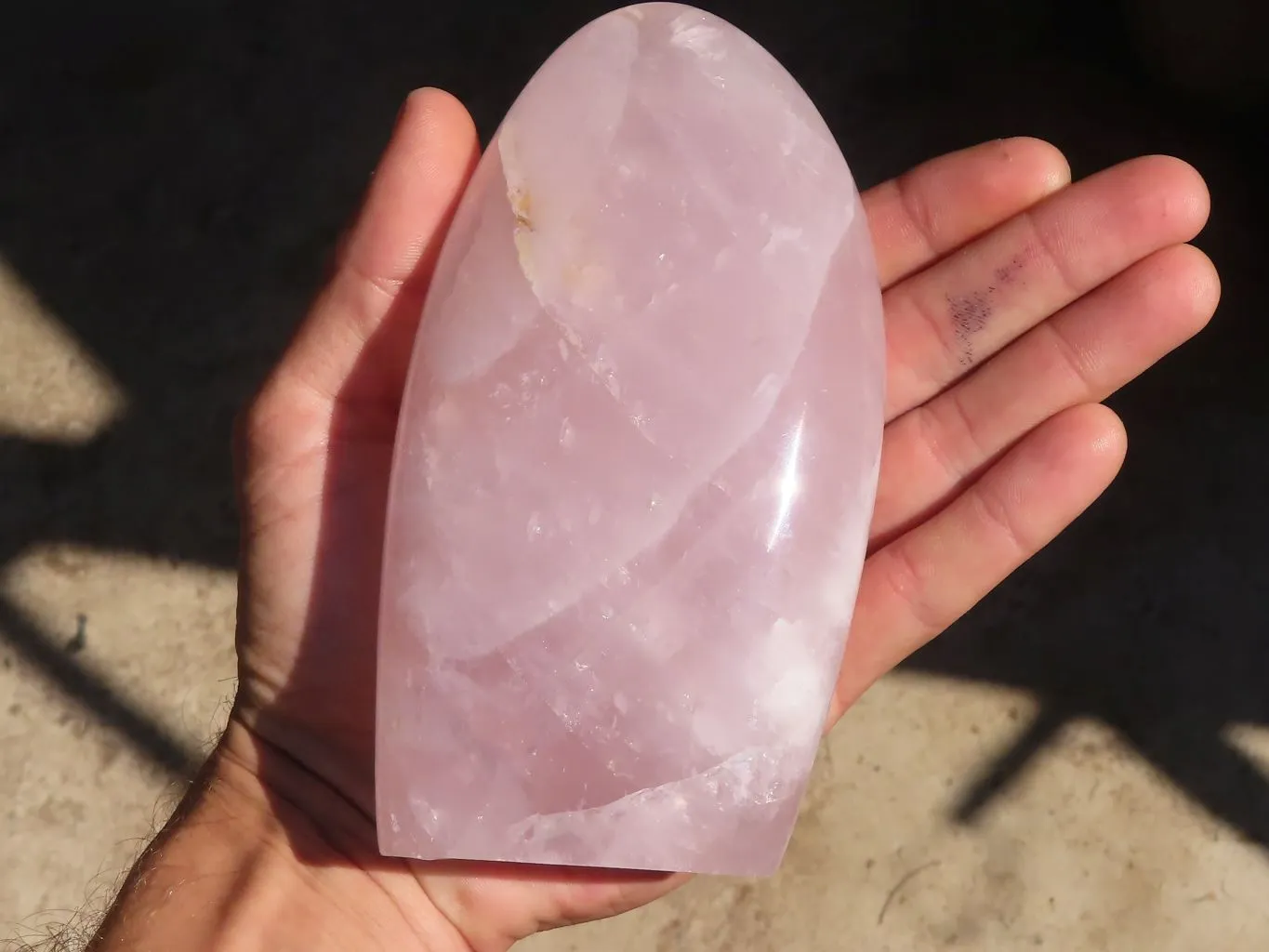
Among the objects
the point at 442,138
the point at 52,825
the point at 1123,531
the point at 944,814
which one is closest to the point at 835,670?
the point at 442,138

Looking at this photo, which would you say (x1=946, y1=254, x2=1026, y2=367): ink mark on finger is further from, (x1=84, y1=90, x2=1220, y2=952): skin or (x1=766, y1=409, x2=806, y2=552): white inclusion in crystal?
(x1=766, y1=409, x2=806, y2=552): white inclusion in crystal

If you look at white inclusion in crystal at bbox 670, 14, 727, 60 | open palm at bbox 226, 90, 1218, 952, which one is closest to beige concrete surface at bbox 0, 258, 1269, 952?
open palm at bbox 226, 90, 1218, 952

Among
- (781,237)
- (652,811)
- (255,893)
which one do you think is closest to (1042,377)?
(781,237)

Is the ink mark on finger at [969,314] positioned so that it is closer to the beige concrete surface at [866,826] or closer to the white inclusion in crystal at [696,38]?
the white inclusion in crystal at [696,38]

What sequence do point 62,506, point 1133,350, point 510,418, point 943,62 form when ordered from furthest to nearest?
point 943,62, point 62,506, point 1133,350, point 510,418

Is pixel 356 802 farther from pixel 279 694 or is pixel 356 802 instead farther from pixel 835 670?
pixel 835 670

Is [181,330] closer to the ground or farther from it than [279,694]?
closer to the ground

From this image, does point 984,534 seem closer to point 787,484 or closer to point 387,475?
point 787,484
